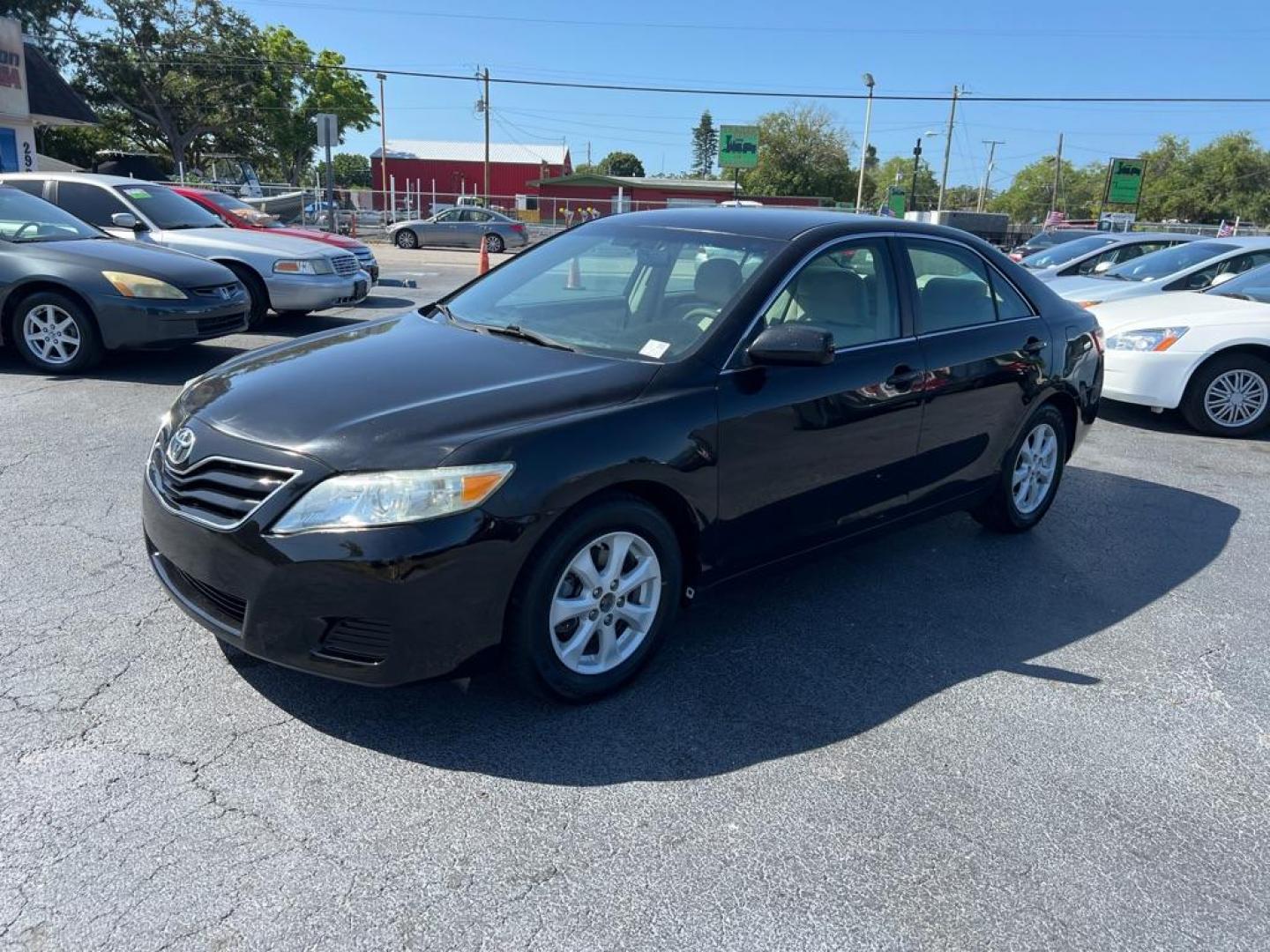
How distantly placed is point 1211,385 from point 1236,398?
0.22 m

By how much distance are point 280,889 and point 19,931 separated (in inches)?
22.4

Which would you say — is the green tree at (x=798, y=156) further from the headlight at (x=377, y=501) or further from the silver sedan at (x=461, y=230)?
the headlight at (x=377, y=501)

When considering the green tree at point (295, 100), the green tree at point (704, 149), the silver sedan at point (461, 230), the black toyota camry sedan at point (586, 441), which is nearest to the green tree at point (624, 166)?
the green tree at point (704, 149)

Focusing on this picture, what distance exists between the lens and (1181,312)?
8.02 meters

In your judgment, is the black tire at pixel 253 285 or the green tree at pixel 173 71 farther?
the green tree at pixel 173 71

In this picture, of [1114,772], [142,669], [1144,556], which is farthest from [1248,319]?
[142,669]

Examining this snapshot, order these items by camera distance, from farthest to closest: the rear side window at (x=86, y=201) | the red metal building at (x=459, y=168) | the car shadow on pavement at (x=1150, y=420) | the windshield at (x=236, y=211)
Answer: the red metal building at (x=459, y=168) < the windshield at (x=236, y=211) < the rear side window at (x=86, y=201) < the car shadow on pavement at (x=1150, y=420)

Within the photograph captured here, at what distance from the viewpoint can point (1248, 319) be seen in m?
7.65

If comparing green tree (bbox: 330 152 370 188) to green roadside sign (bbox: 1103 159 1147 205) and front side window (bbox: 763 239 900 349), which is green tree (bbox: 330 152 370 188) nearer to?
green roadside sign (bbox: 1103 159 1147 205)

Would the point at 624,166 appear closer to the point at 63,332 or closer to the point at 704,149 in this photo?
the point at 704,149

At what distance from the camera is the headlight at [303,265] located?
33.5 feet

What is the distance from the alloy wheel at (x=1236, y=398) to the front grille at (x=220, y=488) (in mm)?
7722

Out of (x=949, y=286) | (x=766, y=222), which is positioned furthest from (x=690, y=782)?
(x=949, y=286)

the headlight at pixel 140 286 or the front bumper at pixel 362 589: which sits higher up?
the headlight at pixel 140 286
